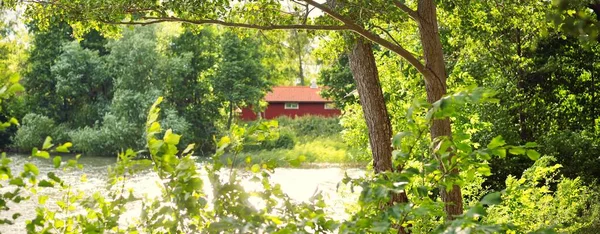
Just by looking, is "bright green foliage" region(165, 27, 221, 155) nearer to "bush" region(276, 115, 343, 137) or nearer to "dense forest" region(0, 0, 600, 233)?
"dense forest" region(0, 0, 600, 233)

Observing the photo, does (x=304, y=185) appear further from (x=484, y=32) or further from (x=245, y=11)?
(x=245, y=11)

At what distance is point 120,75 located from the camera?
131ft

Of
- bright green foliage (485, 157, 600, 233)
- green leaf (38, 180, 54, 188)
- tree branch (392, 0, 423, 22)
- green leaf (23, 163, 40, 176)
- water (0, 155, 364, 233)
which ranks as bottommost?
water (0, 155, 364, 233)

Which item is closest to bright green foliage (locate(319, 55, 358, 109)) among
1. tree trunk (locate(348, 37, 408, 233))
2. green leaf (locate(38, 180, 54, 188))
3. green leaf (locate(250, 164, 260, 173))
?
tree trunk (locate(348, 37, 408, 233))

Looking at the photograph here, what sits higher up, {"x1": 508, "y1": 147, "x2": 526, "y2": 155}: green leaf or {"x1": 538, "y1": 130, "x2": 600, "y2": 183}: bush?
{"x1": 508, "y1": 147, "x2": 526, "y2": 155}: green leaf

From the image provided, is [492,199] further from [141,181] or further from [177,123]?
[177,123]

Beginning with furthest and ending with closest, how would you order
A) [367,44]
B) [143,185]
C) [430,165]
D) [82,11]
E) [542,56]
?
[143,185], [542,56], [367,44], [82,11], [430,165]

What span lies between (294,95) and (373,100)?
46.3 metres

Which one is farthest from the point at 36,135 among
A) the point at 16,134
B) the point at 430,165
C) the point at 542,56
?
the point at 430,165

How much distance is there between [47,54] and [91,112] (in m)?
3.98

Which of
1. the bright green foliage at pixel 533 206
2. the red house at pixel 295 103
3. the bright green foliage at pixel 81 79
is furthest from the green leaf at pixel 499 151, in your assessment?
the red house at pixel 295 103

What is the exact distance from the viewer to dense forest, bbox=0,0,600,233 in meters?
2.13

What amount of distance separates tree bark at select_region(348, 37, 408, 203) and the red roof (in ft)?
149

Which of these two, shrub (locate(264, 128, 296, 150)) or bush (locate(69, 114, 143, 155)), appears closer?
shrub (locate(264, 128, 296, 150))
